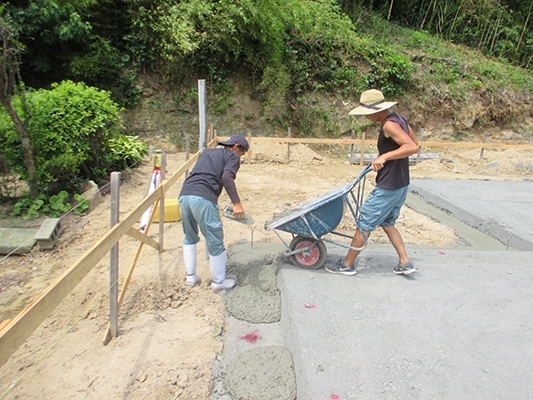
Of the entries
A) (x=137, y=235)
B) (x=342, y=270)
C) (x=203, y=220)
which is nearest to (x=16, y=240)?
(x=137, y=235)

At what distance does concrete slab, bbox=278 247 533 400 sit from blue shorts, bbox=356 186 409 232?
0.52m

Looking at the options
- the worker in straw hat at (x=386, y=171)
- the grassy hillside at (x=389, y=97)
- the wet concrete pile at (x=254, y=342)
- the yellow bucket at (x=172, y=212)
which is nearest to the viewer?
the wet concrete pile at (x=254, y=342)

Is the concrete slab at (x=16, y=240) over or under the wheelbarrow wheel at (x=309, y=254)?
under

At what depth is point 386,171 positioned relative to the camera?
3404 mm

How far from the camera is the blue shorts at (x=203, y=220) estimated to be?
326 cm

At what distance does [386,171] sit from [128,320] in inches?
101

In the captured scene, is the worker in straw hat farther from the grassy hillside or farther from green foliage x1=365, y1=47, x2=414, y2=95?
green foliage x1=365, y1=47, x2=414, y2=95

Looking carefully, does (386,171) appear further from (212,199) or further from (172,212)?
(172,212)

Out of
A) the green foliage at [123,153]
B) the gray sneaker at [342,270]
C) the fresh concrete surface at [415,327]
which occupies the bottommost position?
the green foliage at [123,153]

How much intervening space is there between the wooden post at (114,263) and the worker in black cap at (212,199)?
71 centimetres

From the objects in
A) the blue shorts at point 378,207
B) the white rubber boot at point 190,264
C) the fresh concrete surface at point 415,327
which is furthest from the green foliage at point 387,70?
the white rubber boot at point 190,264

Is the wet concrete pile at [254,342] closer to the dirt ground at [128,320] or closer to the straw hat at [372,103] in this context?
the dirt ground at [128,320]

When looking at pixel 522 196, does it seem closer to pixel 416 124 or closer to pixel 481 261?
pixel 481 261

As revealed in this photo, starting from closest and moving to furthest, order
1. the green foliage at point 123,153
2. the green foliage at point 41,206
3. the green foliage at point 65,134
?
the green foliage at point 41,206 → the green foliage at point 65,134 → the green foliage at point 123,153
